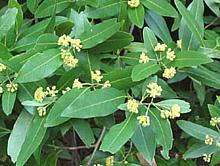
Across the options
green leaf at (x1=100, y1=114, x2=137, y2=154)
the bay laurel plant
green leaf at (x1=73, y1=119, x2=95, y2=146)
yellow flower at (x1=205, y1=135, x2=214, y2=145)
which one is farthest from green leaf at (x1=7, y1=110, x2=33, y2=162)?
yellow flower at (x1=205, y1=135, x2=214, y2=145)

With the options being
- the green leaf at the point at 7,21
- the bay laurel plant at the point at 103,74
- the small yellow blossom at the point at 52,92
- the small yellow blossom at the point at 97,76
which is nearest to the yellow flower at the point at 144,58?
the bay laurel plant at the point at 103,74

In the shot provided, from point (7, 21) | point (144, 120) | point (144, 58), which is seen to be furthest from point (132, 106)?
point (7, 21)

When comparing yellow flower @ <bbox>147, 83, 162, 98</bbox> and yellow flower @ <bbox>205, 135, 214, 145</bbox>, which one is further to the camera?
yellow flower @ <bbox>205, 135, 214, 145</bbox>

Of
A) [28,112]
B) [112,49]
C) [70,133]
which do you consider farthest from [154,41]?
[70,133]

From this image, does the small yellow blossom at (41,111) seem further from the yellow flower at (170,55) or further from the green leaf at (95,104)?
the yellow flower at (170,55)

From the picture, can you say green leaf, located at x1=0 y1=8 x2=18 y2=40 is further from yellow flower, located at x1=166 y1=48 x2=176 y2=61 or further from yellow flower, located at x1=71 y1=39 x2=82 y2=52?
yellow flower, located at x1=166 y1=48 x2=176 y2=61
